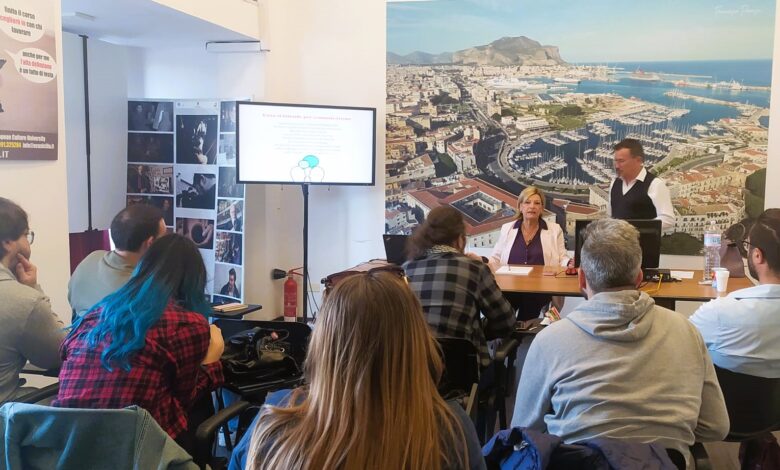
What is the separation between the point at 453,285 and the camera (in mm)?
2672

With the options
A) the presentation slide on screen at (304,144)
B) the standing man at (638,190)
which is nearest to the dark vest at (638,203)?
the standing man at (638,190)

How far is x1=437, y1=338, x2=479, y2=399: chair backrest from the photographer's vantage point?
240 centimetres

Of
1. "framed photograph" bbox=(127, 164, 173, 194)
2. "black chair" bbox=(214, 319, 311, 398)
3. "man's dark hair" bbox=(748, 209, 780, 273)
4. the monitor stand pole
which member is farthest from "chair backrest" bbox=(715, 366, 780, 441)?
"framed photograph" bbox=(127, 164, 173, 194)

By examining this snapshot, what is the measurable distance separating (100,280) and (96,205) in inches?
110

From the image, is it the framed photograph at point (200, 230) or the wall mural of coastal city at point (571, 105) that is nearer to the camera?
the wall mural of coastal city at point (571, 105)

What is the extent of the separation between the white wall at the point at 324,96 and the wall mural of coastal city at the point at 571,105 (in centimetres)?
16

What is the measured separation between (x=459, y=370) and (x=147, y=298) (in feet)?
3.85

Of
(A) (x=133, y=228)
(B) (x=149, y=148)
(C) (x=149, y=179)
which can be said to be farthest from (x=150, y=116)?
(A) (x=133, y=228)

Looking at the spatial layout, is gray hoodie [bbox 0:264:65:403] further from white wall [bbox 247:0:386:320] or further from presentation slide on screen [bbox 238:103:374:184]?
white wall [bbox 247:0:386:320]

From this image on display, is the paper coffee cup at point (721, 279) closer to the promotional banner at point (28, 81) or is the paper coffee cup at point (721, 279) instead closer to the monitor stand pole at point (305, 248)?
the monitor stand pole at point (305, 248)

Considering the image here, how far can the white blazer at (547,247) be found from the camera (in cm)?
444

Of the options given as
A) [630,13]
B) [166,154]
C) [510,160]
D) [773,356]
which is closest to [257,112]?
[166,154]

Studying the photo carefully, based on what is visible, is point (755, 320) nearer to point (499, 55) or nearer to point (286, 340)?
point (286, 340)

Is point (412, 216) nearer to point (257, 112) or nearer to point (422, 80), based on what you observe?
point (422, 80)
